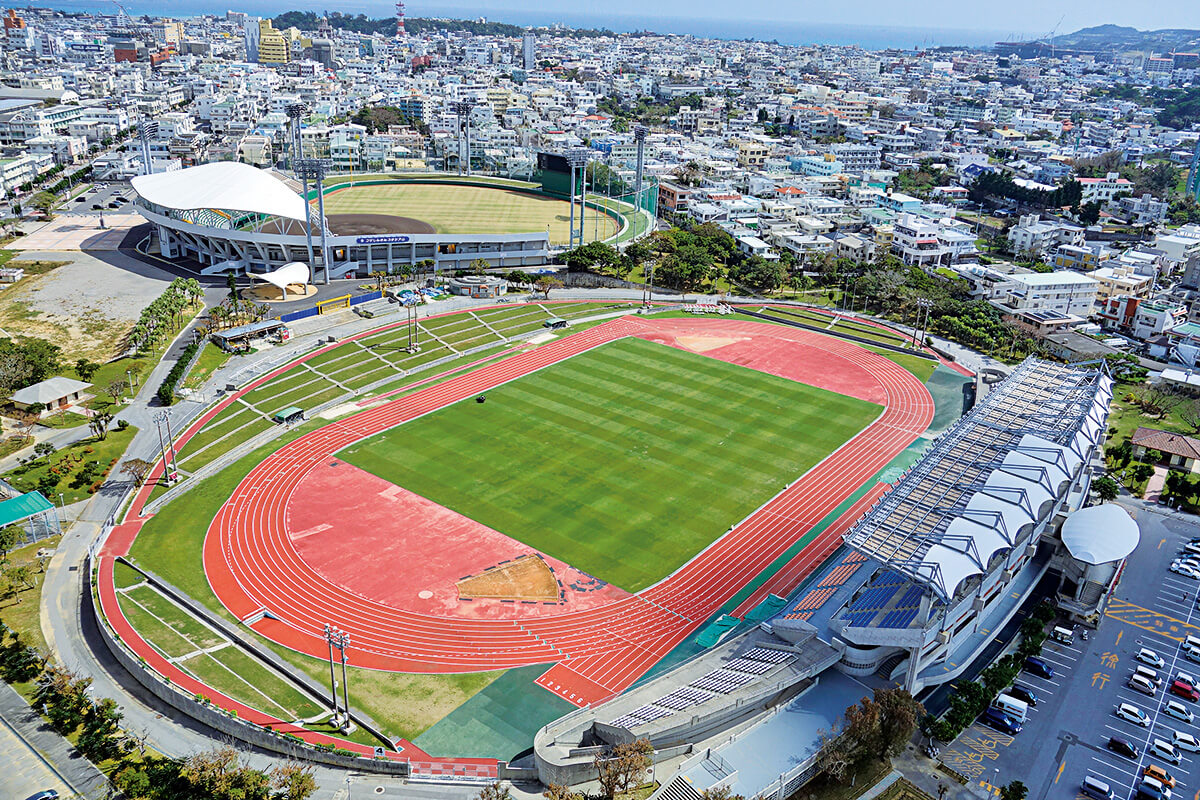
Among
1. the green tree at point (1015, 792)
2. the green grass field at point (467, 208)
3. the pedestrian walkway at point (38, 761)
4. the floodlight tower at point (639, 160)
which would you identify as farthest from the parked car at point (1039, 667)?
the floodlight tower at point (639, 160)

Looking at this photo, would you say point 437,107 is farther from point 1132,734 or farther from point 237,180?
point 1132,734

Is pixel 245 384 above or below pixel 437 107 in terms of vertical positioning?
below

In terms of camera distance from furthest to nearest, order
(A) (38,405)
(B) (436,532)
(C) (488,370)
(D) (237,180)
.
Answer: (D) (237,180) → (C) (488,370) → (A) (38,405) → (B) (436,532)

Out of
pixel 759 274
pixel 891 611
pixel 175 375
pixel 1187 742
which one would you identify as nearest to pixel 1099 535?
pixel 1187 742

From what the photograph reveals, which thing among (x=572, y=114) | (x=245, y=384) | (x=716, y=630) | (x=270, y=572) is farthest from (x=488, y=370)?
(x=572, y=114)

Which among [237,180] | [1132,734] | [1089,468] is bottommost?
[1132,734]

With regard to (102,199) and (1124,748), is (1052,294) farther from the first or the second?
(102,199)
